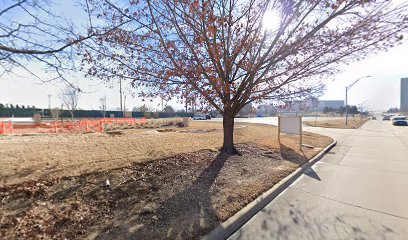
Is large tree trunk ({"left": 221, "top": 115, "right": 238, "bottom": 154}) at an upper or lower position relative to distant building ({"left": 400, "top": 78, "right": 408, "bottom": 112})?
lower

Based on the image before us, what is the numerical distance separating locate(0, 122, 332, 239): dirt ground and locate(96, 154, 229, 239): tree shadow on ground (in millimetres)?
13

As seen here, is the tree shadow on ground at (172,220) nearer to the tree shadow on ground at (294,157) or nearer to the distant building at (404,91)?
the tree shadow on ground at (294,157)

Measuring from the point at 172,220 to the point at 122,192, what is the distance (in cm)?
132

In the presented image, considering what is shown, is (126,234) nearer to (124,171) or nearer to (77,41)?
(124,171)

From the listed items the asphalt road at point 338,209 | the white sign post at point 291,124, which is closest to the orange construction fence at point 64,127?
the white sign post at point 291,124

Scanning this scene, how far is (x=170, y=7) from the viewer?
16.6ft

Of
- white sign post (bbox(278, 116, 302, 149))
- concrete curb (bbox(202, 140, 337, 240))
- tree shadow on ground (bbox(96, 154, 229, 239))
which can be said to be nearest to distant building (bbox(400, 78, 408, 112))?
white sign post (bbox(278, 116, 302, 149))

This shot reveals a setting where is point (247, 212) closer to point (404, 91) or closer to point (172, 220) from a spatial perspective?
point (172, 220)

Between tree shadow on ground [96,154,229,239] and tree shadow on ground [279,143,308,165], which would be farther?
tree shadow on ground [279,143,308,165]

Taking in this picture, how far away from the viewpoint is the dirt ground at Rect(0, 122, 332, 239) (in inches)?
108

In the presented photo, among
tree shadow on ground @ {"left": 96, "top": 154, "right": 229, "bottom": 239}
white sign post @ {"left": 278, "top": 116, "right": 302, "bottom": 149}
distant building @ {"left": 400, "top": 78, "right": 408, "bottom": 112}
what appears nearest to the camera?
tree shadow on ground @ {"left": 96, "top": 154, "right": 229, "bottom": 239}

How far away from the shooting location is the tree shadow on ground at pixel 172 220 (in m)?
2.66

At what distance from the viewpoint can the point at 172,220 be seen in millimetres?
3023

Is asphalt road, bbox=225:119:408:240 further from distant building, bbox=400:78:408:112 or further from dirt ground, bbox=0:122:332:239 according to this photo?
distant building, bbox=400:78:408:112
